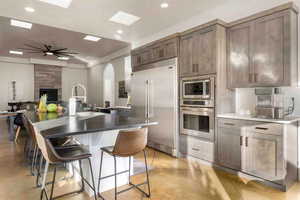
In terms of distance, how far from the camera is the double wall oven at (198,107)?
3.01 meters

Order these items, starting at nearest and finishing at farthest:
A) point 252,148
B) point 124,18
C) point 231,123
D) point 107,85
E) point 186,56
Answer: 1. point 252,148
2. point 231,123
3. point 186,56
4. point 124,18
5. point 107,85

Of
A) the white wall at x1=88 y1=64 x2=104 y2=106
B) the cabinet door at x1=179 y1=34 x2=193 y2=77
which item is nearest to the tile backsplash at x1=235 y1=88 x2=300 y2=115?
the cabinet door at x1=179 y1=34 x2=193 y2=77

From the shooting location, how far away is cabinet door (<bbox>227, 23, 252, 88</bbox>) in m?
2.83

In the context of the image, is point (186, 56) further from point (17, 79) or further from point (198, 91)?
point (17, 79)

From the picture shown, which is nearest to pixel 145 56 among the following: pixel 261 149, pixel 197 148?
pixel 197 148

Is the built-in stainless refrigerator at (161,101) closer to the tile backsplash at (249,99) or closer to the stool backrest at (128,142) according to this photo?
the tile backsplash at (249,99)

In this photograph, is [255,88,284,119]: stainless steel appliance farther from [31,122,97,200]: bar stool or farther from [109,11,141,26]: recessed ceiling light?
[109,11,141,26]: recessed ceiling light

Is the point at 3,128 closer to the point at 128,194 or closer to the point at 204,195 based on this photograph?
the point at 128,194

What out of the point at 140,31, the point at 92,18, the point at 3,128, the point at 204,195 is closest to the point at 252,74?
the point at 204,195

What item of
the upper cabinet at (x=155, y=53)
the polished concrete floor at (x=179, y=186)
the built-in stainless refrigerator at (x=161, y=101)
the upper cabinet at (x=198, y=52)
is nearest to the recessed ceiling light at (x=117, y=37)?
the upper cabinet at (x=155, y=53)

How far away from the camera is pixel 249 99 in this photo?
314 centimetres

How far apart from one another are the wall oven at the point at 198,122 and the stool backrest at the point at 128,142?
60.8 inches

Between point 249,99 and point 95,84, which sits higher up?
point 95,84

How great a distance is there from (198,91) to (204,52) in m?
0.70
